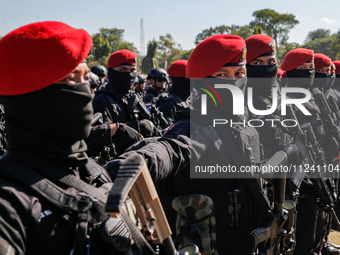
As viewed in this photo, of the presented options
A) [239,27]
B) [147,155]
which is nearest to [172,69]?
[147,155]

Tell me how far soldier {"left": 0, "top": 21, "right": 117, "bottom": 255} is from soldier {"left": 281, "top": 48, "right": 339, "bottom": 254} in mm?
3113

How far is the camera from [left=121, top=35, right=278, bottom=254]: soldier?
2.07 meters

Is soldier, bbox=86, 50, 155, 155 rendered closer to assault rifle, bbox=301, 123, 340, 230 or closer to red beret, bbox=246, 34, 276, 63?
red beret, bbox=246, 34, 276, 63

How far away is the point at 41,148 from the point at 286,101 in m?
2.85

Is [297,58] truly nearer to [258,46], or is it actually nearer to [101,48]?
[258,46]

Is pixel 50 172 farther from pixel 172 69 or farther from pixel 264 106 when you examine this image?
pixel 172 69

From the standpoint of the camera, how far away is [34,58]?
1.22 metres

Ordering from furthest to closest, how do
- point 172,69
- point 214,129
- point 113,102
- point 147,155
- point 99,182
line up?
point 172,69, point 113,102, point 214,129, point 147,155, point 99,182

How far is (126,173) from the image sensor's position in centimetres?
114

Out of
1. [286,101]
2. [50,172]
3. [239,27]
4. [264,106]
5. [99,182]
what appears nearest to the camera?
[50,172]

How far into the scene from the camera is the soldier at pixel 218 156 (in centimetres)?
207

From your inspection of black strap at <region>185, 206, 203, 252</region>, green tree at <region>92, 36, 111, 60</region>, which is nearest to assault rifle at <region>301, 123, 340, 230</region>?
black strap at <region>185, 206, 203, 252</region>

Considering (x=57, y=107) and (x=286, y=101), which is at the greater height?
(x=57, y=107)

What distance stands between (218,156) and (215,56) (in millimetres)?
709
